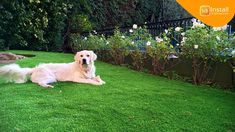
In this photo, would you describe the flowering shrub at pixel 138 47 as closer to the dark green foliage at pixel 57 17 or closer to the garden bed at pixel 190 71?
the garden bed at pixel 190 71

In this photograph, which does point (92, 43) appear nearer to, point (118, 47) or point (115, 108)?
point (118, 47)

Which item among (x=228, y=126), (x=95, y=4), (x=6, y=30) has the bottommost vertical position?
(x=228, y=126)

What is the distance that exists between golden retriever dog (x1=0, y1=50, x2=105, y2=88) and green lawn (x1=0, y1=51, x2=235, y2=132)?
18 centimetres

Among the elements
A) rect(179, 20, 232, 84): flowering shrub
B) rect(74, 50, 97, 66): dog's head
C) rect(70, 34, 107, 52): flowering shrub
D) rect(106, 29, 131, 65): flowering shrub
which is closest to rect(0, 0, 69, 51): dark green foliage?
rect(70, 34, 107, 52): flowering shrub

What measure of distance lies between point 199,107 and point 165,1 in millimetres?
9875

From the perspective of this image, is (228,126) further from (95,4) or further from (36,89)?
(95,4)

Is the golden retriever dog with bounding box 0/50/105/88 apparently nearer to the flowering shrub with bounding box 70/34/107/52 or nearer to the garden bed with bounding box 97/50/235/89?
the garden bed with bounding box 97/50/235/89

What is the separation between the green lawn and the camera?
2381mm

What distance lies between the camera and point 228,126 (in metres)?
2.45

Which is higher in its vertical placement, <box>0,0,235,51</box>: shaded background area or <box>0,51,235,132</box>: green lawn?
<box>0,0,235,51</box>: shaded background area

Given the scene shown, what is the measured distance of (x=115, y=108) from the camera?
9.11ft

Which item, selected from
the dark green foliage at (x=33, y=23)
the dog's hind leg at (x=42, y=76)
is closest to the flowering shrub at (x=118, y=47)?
the dog's hind leg at (x=42, y=76)

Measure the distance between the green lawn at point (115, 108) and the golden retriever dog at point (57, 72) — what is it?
18cm

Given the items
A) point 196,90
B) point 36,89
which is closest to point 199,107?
point 196,90
